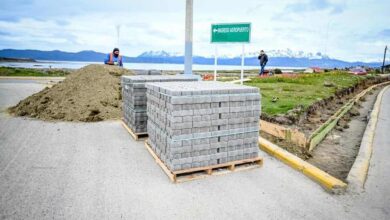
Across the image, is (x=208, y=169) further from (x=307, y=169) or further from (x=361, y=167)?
(x=361, y=167)

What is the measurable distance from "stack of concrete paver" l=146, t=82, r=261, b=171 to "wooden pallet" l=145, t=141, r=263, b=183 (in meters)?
0.08

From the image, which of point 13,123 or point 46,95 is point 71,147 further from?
point 46,95

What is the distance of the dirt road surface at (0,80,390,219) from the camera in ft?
13.2

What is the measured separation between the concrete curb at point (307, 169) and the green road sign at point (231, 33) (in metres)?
3.82

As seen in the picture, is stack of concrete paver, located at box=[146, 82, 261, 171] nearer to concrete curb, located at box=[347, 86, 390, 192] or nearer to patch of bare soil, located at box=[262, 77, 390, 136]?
concrete curb, located at box=[347, 86, 390, 192]

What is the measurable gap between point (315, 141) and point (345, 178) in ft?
6.13

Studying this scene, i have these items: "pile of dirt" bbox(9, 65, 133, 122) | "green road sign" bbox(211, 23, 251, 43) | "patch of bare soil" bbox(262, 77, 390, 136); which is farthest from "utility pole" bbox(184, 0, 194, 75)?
"patch of bare soil" bbox(262, 77, 390, 136)

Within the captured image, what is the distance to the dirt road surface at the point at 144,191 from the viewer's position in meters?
4.02

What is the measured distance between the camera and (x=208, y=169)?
5.30 m

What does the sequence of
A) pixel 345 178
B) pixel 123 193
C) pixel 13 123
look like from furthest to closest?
1. pixel 13 123
2. pixel 345 178
3. pixel 123 193

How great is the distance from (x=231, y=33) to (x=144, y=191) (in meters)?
6.57

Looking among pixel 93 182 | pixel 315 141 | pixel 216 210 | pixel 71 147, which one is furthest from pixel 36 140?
pixel 315 141

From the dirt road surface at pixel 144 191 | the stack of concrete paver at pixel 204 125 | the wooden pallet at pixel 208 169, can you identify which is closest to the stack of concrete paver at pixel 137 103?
the dirt road surface at pixel 144 191

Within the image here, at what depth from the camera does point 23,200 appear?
4203mm
